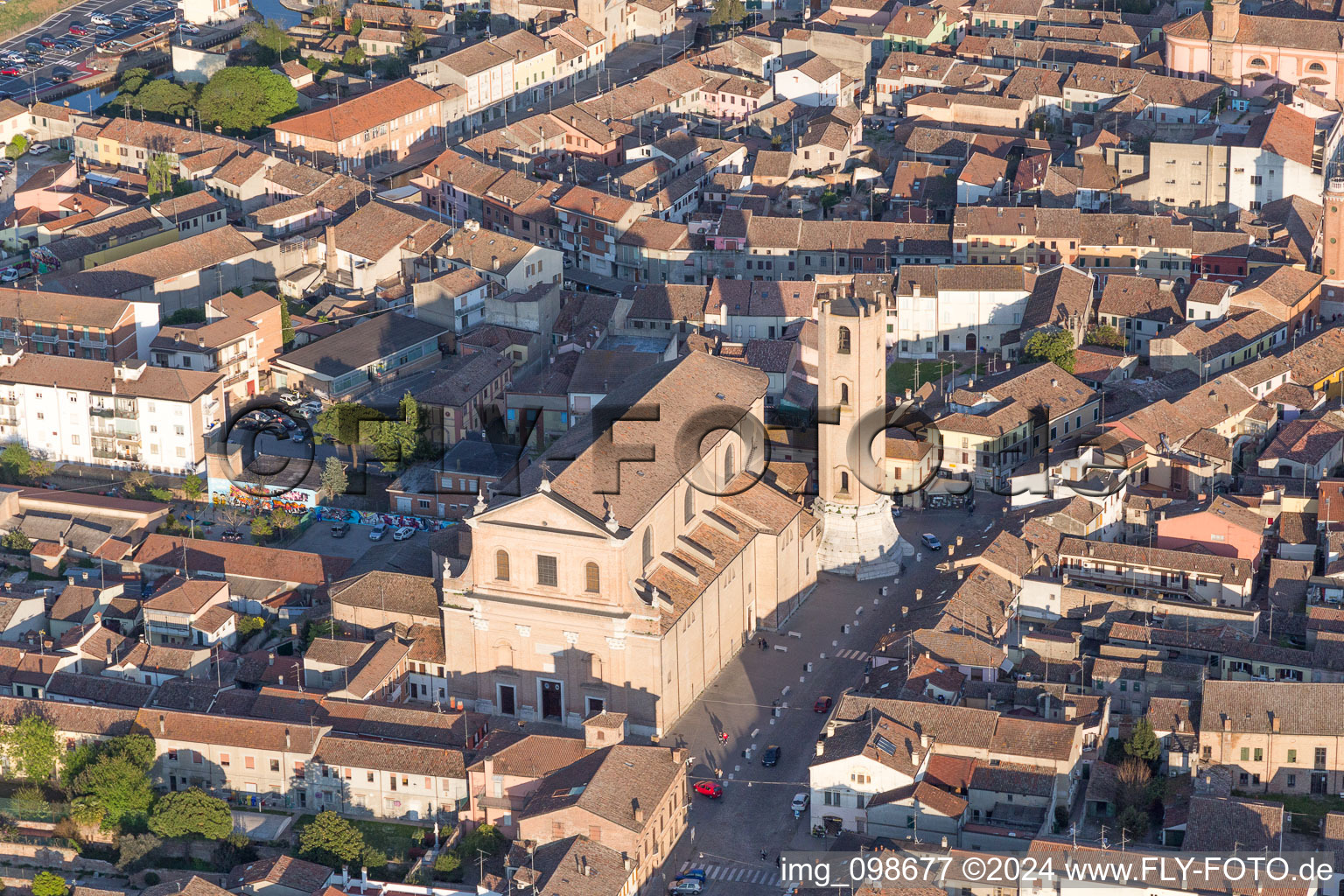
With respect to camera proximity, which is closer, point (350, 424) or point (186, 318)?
point (350, 424)

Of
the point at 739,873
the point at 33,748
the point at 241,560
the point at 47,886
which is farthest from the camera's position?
the point at 241,560

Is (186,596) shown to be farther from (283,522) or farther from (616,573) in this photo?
(616,573)

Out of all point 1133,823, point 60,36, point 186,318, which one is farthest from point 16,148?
point 1133,823

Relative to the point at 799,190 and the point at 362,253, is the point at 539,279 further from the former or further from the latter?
the point at 799,190

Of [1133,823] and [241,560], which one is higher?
[241,560]

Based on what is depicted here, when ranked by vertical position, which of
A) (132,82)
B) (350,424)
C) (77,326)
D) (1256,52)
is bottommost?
(350,424)

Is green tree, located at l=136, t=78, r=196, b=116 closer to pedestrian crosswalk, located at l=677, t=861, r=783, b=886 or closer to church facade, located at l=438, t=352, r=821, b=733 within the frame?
church facade, located at l=438, t=352, r=821, b=733

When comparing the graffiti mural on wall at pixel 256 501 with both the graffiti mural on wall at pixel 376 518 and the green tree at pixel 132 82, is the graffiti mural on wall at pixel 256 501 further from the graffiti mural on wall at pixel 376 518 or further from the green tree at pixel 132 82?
the green tree at pixel 132 82
